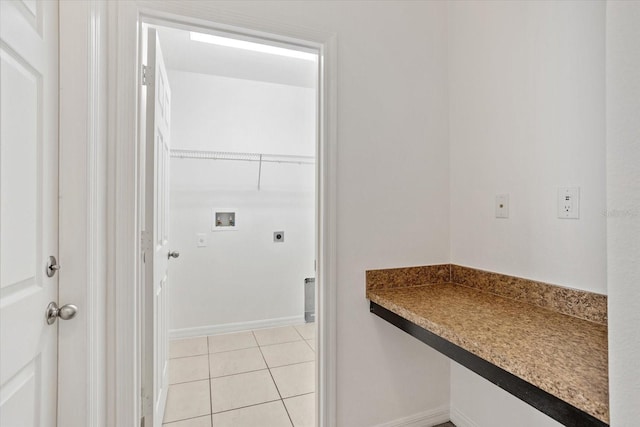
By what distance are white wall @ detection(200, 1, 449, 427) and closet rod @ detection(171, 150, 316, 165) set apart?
148 cm

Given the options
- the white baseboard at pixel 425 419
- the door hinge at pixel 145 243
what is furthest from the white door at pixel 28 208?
the white baseboard at pixel 425 419

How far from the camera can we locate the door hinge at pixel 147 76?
1331mm

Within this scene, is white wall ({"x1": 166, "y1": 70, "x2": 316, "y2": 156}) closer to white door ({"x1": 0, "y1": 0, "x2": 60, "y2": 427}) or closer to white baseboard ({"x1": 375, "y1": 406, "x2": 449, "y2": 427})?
white door ({"x1": 0, "y1": 0, "x2": 60, "y2": 427})

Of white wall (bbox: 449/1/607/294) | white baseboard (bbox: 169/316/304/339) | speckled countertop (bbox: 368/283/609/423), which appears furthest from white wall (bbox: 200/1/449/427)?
white baseboard (bbox: 169/316/304/339)

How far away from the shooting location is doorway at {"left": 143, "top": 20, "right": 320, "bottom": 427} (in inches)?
105

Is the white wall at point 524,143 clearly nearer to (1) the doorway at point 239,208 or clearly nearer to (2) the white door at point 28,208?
(1) the doorway at point 239,208

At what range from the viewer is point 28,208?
87 cm

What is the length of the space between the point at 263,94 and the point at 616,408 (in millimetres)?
3322

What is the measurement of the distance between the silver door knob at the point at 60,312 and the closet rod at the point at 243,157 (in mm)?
2132

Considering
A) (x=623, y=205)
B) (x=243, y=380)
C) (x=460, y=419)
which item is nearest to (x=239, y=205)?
(x=243, y=380)

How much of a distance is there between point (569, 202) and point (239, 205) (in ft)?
8.70

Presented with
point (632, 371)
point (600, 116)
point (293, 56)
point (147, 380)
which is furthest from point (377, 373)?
point (293, 56)

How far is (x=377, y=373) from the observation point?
162 cm

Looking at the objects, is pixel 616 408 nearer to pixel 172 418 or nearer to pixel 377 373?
pixel 377 373
